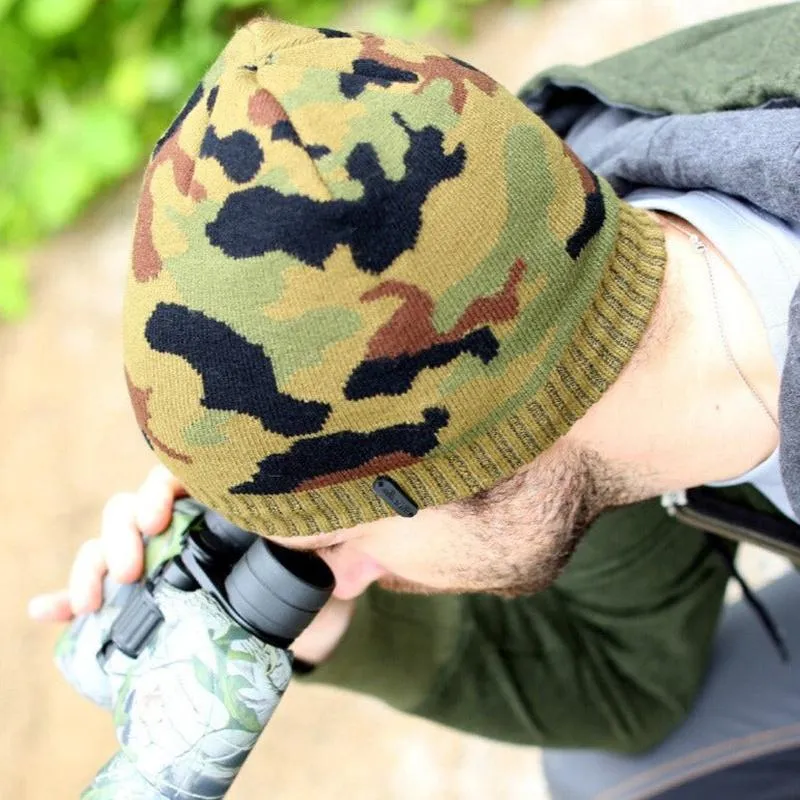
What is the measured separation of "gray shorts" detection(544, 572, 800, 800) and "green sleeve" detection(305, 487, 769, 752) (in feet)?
0.09

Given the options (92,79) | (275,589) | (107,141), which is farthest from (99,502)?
(275,589)

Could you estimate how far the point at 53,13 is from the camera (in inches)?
77.4

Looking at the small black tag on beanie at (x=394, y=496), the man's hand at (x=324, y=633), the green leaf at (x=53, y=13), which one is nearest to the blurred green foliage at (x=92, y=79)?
the green leaf at (x=53, y=13)

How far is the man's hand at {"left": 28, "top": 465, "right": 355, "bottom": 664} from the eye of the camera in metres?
0.88

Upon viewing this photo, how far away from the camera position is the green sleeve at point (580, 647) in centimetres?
102

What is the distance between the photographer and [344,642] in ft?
3.15

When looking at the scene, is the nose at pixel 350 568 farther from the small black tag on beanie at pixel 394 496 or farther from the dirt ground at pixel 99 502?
the dirt ground at pixel 99 502

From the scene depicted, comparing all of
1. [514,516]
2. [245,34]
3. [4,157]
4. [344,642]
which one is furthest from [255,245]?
[4,157]

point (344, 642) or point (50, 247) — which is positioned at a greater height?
point (50, 247)

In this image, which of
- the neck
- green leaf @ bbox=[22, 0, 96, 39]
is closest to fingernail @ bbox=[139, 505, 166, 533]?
the neck

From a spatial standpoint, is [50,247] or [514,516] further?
[50,247]

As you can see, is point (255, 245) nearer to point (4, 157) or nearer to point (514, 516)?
point (514, 516)

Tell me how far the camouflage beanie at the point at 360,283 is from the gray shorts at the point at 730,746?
0.52 meters

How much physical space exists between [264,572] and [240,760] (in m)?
0.14
